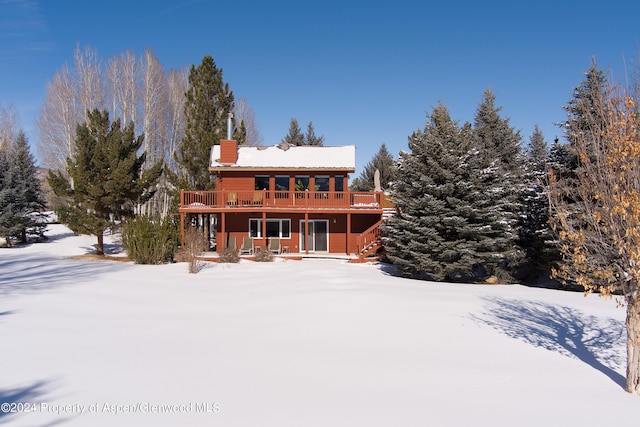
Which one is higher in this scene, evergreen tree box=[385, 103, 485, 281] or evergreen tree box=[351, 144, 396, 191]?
evergreen tree box=[351, 144, 396, 191]

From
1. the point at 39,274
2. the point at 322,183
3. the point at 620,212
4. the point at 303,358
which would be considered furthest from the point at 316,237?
the point at 620,212

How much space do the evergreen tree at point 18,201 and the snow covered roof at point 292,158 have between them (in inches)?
481

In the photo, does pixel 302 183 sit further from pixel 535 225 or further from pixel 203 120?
pixel 535 225

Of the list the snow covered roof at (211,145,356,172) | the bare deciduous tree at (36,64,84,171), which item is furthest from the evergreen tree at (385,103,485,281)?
the bare deciduous tree at (36,64,84,171)

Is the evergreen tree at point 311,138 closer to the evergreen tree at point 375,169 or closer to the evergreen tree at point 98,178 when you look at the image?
the evergreen tree at point 375,169

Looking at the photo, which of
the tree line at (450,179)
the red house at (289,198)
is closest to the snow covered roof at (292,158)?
the red house at (289,198)

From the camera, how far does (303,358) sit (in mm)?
5430

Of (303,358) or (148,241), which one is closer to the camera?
(303,358)

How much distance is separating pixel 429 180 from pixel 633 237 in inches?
398

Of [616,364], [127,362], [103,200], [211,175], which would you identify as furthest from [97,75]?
[616,364]

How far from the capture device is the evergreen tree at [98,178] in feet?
60.3

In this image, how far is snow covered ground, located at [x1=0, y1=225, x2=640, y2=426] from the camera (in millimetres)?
3920

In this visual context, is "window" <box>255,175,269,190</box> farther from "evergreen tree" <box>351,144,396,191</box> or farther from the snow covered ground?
"evergreen tree" <box>351,144,396,191</box>

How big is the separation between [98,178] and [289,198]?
970cm
